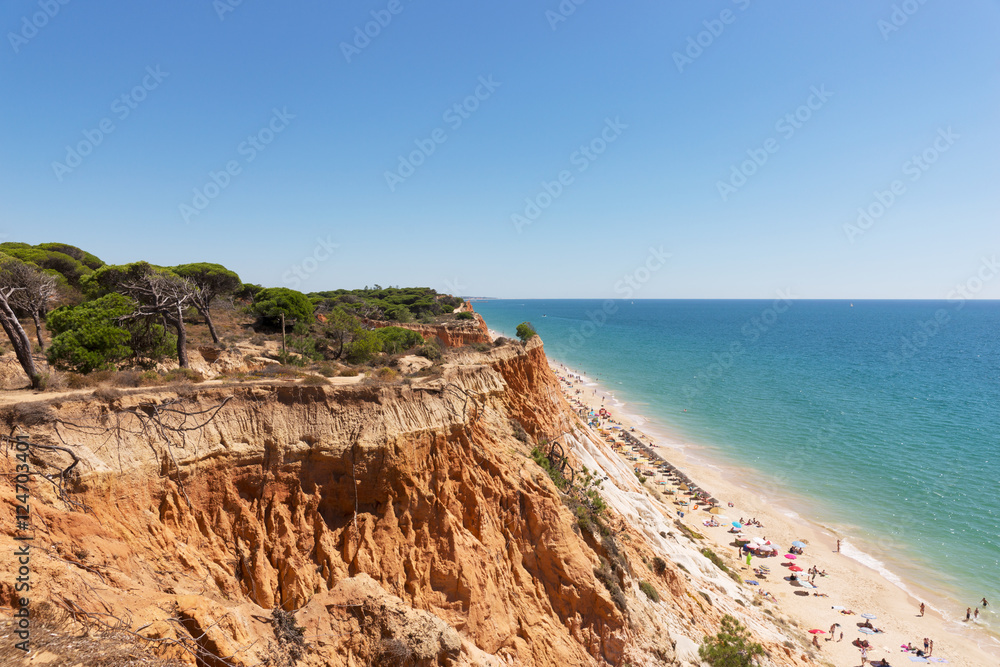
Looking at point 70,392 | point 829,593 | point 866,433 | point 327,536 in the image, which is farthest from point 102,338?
point 866,433

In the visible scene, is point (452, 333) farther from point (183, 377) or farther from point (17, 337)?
point (17, 337)

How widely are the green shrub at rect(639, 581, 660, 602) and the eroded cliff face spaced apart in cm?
29

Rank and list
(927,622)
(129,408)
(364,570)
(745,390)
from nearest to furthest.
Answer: (129,408) < (364,570) < (927,622) < (745,390)

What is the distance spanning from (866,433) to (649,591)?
169 ft

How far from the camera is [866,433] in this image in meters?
54.0

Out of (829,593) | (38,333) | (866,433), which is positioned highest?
(866,433)

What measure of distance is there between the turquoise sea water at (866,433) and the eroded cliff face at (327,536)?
2241 cm

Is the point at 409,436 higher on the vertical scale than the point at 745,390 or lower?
lower

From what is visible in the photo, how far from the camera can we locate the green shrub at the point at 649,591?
17812 millimetres

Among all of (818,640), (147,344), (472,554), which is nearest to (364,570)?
(472,554)

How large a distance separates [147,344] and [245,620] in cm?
2076

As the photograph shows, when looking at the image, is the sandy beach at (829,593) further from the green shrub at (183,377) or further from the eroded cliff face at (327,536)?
the green shrub at (183,377)

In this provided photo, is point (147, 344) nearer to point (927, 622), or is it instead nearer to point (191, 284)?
point (191, 284)

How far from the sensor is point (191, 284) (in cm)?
3259
